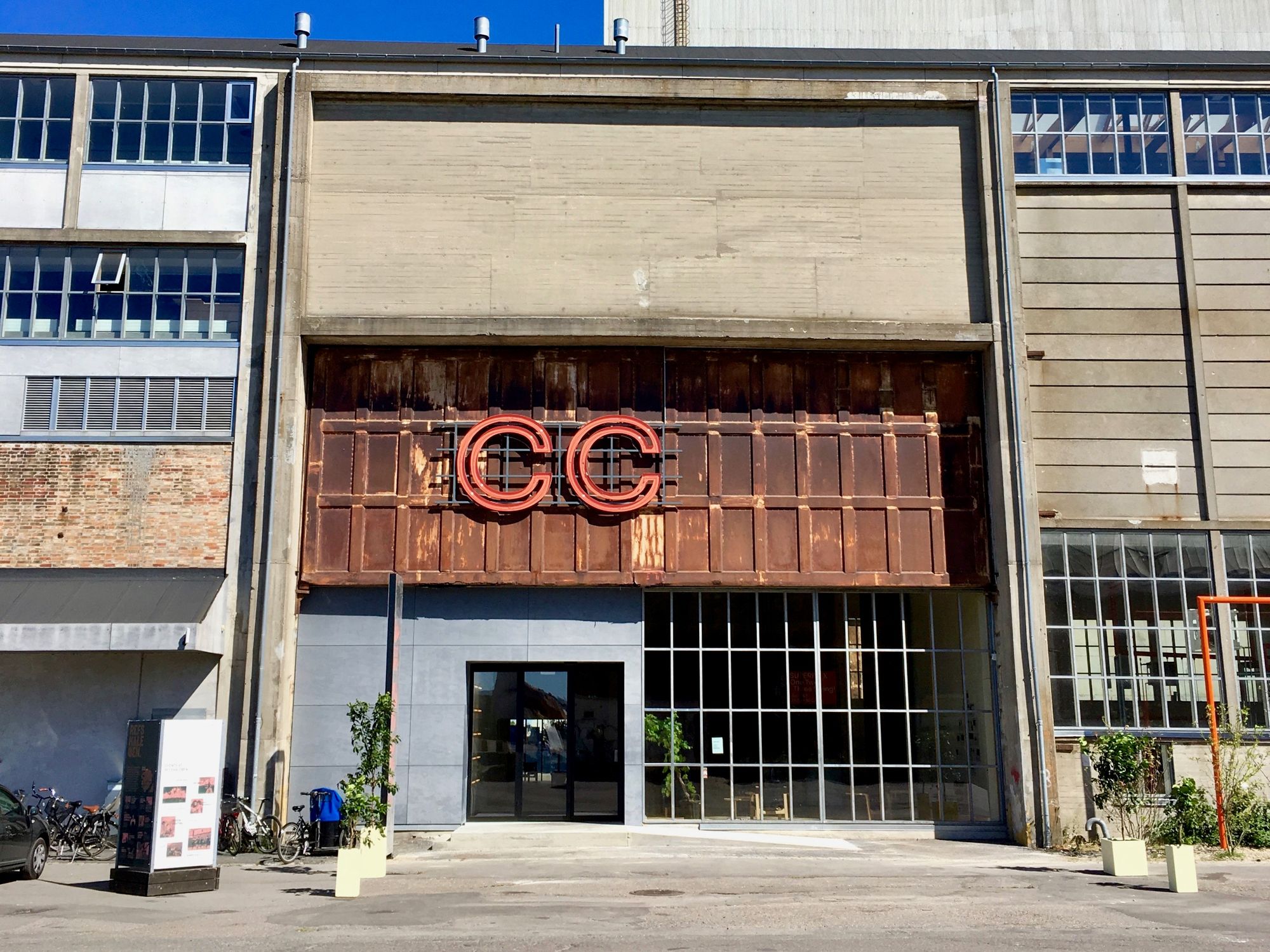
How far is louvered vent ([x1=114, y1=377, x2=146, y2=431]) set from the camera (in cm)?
2064

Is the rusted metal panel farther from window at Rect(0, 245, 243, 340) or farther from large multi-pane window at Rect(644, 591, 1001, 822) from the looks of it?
window at Rect(0, 245, 243, 340)

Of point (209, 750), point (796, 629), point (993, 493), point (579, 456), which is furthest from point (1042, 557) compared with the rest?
point (209, 750)

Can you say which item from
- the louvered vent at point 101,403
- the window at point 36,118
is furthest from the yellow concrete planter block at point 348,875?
the window at point 36,118

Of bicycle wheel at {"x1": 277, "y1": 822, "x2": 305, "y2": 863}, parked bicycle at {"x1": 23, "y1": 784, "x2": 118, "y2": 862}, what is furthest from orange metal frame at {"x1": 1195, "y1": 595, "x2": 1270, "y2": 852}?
parked bicycle at {"x1": 23, "y1": 784, "x2": 118, "y2": 862}

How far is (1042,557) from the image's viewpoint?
20875mm

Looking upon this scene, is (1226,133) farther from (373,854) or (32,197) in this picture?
(32,197)

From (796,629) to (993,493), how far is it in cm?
433

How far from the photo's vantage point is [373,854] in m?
15.4

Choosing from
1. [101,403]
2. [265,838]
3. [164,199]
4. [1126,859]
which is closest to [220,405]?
[101,403]

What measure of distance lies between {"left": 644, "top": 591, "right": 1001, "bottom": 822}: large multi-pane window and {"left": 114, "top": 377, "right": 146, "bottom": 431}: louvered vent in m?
9.63

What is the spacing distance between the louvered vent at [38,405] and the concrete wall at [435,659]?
5.62 m

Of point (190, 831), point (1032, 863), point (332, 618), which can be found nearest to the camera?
point (190, 831)

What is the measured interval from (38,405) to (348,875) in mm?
11213

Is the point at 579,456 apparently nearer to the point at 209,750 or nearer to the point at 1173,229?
the point at 209,750
